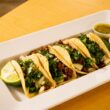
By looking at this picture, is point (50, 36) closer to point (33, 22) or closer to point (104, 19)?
point (33, 22)

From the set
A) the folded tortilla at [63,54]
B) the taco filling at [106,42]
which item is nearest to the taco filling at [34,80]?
the folded tortilla at [63,54]

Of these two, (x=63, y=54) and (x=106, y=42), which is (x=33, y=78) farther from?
(x=106, y=42)

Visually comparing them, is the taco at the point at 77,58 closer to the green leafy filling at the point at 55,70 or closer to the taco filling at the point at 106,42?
the green leafy filling at the point at 55,70

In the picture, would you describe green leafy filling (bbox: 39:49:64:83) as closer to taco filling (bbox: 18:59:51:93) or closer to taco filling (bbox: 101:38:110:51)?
taco filling (bbox: 18:59:51:93)

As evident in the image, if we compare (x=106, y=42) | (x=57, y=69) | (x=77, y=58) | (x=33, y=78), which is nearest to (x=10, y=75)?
(x=33, y=78)

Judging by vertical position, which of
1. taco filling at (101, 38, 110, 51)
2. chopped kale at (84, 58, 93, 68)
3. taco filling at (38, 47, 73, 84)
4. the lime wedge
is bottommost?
taco filling at (101, 38, 110, 51)

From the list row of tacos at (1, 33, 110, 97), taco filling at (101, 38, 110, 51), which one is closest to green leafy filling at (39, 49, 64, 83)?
row of tacos at (1, 33, 110, 97)
